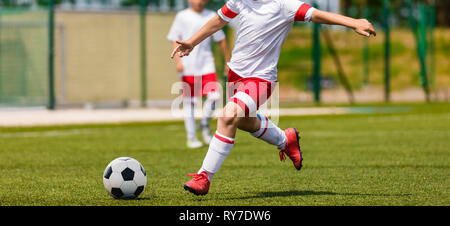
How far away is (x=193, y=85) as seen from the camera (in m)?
10.2

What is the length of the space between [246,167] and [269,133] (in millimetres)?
1394

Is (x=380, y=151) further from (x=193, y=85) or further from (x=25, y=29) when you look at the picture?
(x=25, y=29)

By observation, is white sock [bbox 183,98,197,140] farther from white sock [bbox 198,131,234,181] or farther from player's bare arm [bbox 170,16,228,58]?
white sock [bbox 198,131,234,181]

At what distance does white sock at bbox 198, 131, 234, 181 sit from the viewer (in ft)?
19.0

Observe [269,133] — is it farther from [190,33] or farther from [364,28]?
[190,33]

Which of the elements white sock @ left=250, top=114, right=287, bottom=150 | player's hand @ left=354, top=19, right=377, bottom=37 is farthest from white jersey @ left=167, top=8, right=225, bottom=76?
player's hand @ left=354, top=19, right=377, bottom=37

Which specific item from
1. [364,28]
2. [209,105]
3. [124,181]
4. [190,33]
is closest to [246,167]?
[124,181]

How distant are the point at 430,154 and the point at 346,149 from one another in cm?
118

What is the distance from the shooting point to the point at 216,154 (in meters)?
5.83

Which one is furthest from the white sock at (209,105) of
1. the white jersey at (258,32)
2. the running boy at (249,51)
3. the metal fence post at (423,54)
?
the metal fence post at (423,54)

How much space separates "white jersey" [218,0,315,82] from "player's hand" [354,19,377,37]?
79 cm

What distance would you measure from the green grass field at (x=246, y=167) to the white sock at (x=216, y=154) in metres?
0.21
